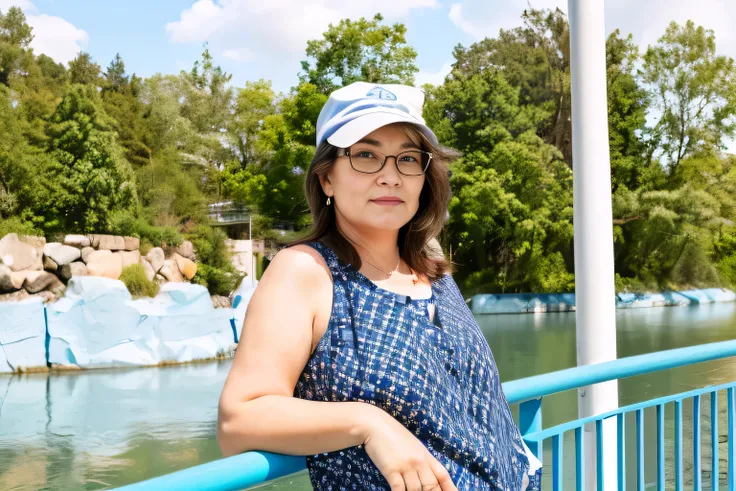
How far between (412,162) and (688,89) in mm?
29184

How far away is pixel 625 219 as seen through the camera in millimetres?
27219

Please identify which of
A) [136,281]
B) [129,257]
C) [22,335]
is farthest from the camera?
[129,257]

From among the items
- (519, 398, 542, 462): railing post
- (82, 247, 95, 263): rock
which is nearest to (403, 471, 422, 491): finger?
(519, 398, 542, 462): railing post

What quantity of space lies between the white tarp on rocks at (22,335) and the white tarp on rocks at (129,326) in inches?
9.9

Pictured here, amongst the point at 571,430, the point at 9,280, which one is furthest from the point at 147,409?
the point at 571,430

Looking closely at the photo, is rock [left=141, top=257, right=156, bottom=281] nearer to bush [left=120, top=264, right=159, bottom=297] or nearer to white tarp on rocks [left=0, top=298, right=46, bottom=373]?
bush [left=120, top=264, right=159, bottom=297]

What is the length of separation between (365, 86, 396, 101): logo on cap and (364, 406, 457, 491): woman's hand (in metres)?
0.42

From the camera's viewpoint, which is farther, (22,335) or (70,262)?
(70,262)

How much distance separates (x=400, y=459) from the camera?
2.87ft

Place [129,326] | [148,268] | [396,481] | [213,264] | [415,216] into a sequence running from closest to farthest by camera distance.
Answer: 1. [396,481]
2. [415,216]
3. [129,326]
4. [148,268]
5. [213,264]

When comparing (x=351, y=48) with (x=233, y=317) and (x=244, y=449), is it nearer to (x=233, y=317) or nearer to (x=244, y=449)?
(x=233, y=317)

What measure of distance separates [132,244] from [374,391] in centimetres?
2059

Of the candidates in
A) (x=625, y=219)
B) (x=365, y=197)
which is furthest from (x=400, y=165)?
(x=625, y=219)

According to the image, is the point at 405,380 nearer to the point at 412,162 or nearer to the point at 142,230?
the point at 412,162
